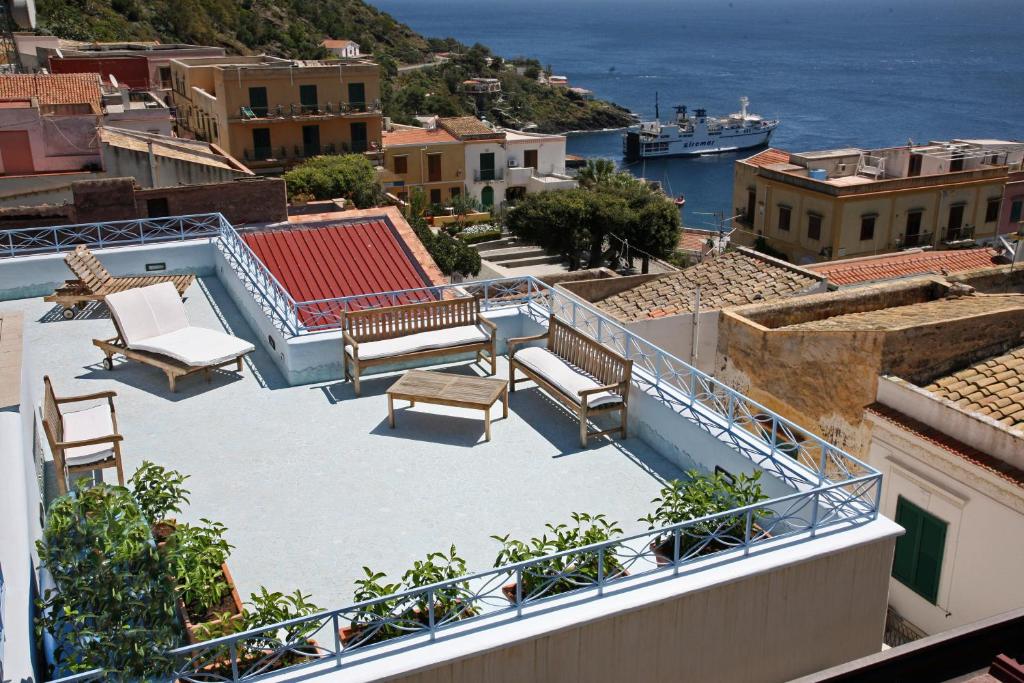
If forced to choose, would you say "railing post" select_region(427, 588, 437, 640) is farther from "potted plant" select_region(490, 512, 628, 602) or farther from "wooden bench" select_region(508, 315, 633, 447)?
"wooden bench" select_region(508, 315, 633, 447)

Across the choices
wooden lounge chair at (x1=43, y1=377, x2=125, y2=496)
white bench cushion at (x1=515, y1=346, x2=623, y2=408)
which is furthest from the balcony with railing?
wooden lounge chair at (x1=43, y1=377, x2=125, y2=496)

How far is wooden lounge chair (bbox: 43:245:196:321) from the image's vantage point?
36.1 ft

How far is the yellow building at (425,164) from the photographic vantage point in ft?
173

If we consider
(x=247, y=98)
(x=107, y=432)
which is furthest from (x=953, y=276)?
(x=247, y=98)

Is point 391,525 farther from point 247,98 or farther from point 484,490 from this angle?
point 247,98

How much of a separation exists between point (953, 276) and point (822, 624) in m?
11.6

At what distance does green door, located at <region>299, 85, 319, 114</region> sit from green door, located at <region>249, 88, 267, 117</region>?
194cm

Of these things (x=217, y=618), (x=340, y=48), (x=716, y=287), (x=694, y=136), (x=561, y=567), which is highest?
(x=340, y=48)

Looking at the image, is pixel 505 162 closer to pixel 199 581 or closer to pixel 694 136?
pixel 694 136

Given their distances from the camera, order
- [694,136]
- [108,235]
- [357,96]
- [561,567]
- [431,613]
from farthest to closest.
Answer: [694,136], [357,96], [108,235], [561,567], [431,613]

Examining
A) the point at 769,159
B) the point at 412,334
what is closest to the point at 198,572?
the point at 412,334

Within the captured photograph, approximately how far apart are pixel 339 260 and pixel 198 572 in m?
7.43


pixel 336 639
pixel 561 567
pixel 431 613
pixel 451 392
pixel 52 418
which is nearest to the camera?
pixel 336 639

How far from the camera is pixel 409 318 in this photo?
9617 mm
